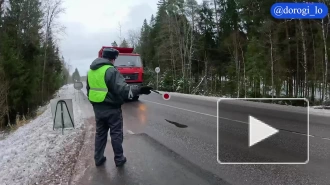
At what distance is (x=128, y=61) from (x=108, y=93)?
1357 centimetres

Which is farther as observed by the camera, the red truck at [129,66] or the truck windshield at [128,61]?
the truck windshield at [128,61]

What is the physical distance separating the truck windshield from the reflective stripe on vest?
13013mm

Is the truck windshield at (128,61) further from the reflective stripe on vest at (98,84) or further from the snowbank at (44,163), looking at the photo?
the reflective stripe on vest at (98,84)

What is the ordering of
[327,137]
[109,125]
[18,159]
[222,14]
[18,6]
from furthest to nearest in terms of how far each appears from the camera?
[222,14] < [18,6] < [327,137] < [18,159] < [109,125]

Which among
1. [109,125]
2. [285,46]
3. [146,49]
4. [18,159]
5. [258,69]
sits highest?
[146,49]

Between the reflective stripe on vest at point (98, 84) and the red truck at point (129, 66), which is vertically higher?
the red truck at point (129, 66)

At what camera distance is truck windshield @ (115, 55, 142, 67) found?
18209 mm

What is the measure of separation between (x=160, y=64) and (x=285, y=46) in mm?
31634

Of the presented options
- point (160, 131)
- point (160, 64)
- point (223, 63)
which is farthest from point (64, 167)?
point (160, 64)

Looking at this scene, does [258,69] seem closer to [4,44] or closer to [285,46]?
[285,46]

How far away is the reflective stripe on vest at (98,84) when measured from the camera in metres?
5.05

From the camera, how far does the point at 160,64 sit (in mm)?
54875
